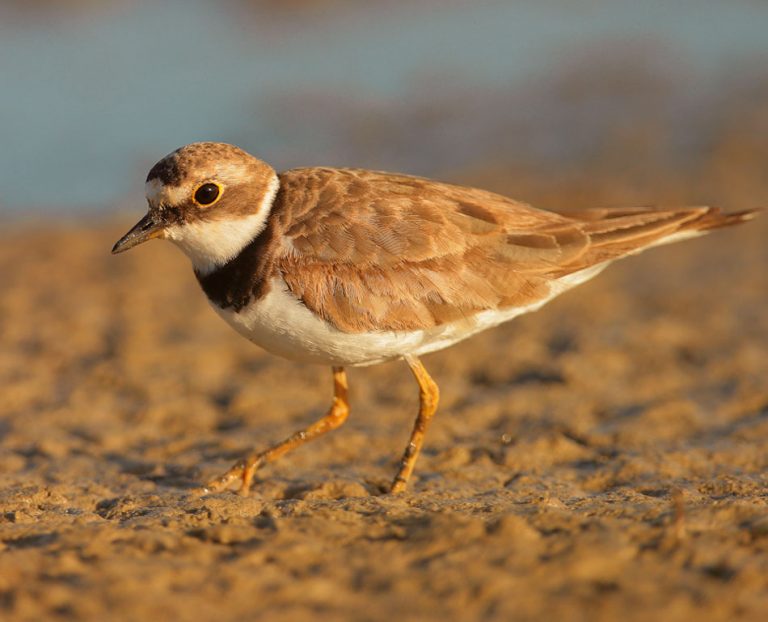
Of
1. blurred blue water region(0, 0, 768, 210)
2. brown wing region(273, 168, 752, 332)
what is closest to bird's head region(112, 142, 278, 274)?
brown wing region(273, 168, 752, 332)

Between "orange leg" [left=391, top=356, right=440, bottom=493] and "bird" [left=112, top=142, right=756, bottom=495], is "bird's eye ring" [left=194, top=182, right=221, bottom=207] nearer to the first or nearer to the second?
"bird" [left=112, top=142, right=756, bottom=495]

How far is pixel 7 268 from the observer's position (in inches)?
404

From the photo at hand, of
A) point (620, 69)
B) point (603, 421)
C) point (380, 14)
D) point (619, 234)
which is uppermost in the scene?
point (380, 14)

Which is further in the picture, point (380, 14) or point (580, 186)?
point (380, 14)

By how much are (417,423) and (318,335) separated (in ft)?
3.22

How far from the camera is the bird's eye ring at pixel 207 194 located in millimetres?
5668

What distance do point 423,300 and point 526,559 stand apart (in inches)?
71.6

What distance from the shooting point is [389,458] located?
256 inches

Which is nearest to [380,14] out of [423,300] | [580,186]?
[580,186]

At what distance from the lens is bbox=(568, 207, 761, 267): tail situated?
632cm

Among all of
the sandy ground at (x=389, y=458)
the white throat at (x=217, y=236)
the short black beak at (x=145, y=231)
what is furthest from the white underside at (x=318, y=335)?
the sandy ground at (x=389, y=458)

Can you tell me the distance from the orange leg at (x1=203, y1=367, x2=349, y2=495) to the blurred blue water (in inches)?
299

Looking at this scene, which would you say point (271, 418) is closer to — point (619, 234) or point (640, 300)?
point (619, 234)

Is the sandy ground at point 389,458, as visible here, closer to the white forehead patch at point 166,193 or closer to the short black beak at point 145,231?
the short black beak at point 145,231
